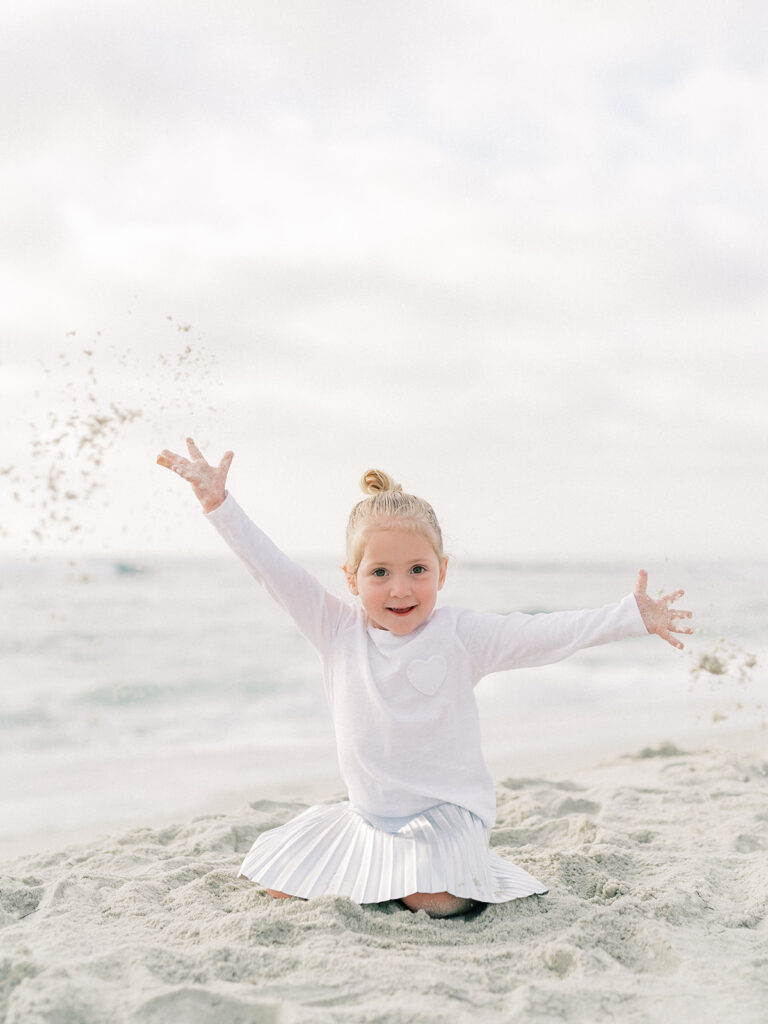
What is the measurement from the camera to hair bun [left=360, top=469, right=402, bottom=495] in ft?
10.9

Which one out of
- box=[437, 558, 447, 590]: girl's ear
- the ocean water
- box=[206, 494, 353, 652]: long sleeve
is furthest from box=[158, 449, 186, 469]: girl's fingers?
the ocean water

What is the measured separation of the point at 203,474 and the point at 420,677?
3.34ft

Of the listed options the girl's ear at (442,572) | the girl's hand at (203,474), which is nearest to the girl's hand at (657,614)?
the girl's ear at (442,572)

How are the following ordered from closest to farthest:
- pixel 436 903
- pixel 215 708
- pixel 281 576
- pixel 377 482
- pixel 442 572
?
pixel 436 903, pixel 281 576, pixel 442 572, pixel 377 482, pixel 215 708

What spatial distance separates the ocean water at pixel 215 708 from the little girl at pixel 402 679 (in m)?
1.60

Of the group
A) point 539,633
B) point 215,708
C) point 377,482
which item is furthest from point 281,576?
point 215,708

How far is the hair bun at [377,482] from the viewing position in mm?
3320

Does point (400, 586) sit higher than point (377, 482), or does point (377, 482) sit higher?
point (377, 482)

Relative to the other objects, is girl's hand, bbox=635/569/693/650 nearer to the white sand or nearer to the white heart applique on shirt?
the white heart applique on shirt

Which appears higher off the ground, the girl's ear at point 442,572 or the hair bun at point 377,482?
the hair bun at point 377,482

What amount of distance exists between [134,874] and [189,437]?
1597 mm

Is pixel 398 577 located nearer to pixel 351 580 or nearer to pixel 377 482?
pixel 351 580

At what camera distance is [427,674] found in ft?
9.86

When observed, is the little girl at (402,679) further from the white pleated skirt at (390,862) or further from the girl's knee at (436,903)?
the girl's knee at (436,903)
